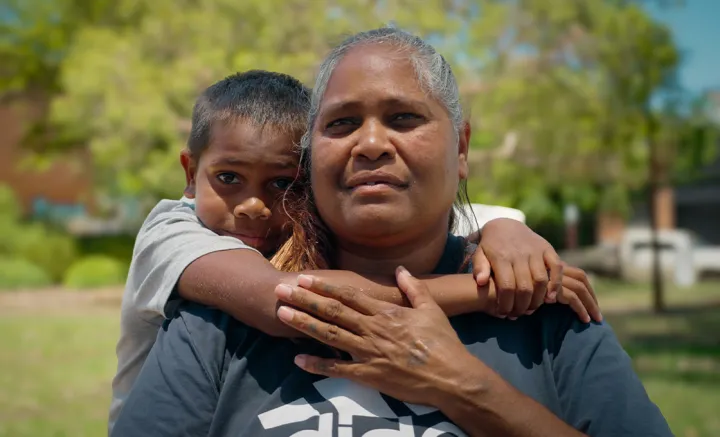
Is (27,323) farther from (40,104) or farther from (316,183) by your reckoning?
(316,183)

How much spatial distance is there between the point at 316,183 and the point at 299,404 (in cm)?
52

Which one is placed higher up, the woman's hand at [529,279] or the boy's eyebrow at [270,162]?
the boy's eyebrow at [270,162]

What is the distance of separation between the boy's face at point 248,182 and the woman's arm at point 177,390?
2.09 ft

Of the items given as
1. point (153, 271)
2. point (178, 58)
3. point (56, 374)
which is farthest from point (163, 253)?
point (178, 58)

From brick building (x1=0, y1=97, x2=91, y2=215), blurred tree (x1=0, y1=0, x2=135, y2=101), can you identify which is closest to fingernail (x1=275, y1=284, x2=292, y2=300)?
blurred tree (x1=0, y1=0, x2=135, y2=101)

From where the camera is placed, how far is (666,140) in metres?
14.8

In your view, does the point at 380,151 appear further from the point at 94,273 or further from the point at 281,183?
the point at 94,273

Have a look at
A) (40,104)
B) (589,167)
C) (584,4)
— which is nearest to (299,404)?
(584,4)

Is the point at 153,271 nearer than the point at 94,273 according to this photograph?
Yes

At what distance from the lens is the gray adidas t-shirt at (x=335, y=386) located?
1760 millimetres

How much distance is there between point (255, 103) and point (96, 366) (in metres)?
8.78

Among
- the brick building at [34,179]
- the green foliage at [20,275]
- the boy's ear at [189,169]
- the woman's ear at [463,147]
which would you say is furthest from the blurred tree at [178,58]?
the brick building at [34,179]

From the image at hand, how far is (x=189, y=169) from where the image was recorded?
276cm

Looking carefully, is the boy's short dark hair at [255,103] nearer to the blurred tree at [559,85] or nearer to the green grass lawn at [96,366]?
the green grass lawn at [96,366]
